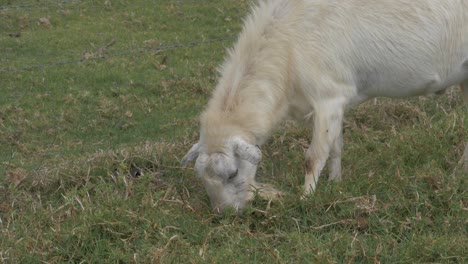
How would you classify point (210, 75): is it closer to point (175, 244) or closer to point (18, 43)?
point (18, 43)

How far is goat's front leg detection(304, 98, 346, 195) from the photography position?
20.4 feet

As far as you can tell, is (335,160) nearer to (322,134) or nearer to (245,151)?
(322,134)

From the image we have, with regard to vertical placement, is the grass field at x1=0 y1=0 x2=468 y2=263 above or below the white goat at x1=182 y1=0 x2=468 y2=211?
below

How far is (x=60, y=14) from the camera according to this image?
533 inches

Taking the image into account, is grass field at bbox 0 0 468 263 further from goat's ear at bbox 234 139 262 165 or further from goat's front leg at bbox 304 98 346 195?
goat's ear at bbox 234 139 262 165

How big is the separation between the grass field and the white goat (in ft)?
1.18

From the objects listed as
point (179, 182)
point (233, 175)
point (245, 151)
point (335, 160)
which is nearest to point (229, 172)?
point (233, 175)

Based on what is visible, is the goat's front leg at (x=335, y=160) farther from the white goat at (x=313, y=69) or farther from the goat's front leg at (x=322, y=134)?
the goat's front leg at (x=322, y=134)

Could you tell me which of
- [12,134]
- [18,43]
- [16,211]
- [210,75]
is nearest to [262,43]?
[16,211]

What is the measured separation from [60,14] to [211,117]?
26.8ft

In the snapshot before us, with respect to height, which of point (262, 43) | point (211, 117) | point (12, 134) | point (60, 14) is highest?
point (262, 43)

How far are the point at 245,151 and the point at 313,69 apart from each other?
869 mm

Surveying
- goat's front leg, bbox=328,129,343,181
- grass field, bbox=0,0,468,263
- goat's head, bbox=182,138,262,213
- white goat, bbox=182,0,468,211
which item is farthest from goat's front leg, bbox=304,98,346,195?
goat's head, bbox=182,138,262,213

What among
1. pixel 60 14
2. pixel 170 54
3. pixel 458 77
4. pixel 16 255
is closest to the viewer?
pixel 16 255
